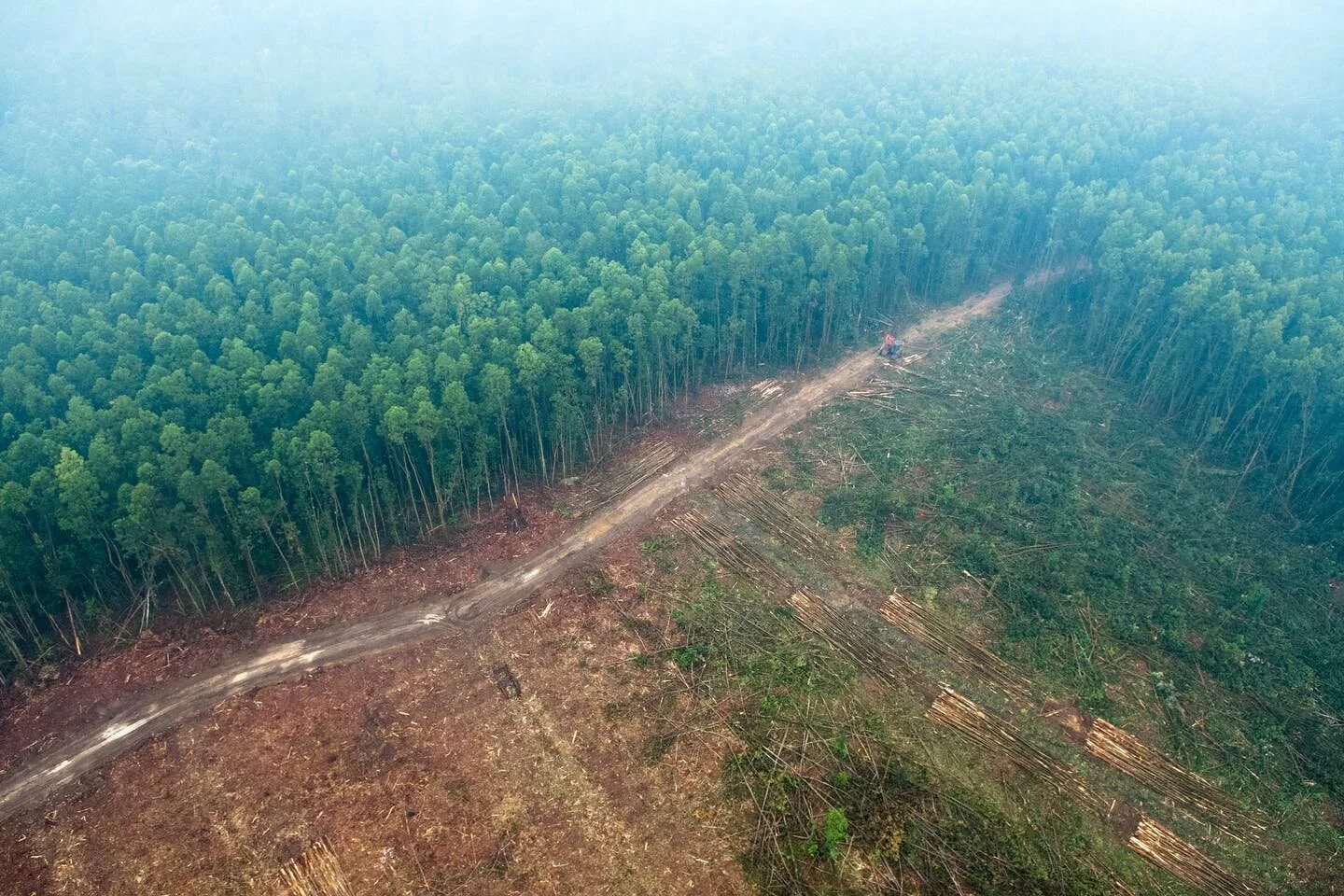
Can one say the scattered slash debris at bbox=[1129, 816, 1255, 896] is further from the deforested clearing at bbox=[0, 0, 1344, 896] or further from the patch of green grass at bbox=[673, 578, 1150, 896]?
the patch of green grass at bbox=[673, 578, 1150, 896]

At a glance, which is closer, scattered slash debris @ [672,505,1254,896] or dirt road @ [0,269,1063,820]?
scattered slash debris @ [672,505,1254,896]

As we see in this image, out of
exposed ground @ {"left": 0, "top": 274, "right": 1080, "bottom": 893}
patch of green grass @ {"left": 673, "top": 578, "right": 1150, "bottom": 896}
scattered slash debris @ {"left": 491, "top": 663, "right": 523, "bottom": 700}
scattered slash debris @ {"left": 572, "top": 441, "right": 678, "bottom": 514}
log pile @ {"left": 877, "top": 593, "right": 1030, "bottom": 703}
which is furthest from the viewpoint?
scattered slash debris @ {"left": 572, "top": 441, "right": 678, "bottom": 514}

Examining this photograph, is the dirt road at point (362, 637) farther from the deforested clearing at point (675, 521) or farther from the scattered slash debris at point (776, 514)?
the scattered slash debris at point (776, 514)

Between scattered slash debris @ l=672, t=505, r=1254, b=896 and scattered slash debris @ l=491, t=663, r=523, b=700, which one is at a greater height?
scattered slash debris @ l=491, t=663, r=523, b=700

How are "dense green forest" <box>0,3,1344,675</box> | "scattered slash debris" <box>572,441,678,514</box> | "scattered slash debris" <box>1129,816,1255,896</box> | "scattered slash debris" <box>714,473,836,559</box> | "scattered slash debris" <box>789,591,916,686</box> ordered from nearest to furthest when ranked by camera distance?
"scattered slash debris" <box>1129,816,1255,896</box>, "scattered slash debris" <box>789,591,916,686</box>, "dense green forest" <box>0,3,1344,675</box>, "scattered slash debris" <box>714,473,836,559</box>, "scattered slash debris" <box>572,441,678,514</box>

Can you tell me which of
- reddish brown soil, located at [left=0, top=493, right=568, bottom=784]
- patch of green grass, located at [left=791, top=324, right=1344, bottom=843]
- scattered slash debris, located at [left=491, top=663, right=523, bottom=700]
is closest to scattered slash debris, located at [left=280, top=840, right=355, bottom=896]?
scattered slash debris, located at [left=491, top=663, right=523, bottom=700]

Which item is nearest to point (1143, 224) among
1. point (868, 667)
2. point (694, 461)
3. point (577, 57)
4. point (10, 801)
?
point (694, 461)

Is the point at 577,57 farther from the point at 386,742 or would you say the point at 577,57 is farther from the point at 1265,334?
the point at 386,742

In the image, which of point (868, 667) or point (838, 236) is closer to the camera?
point (868, 667)
